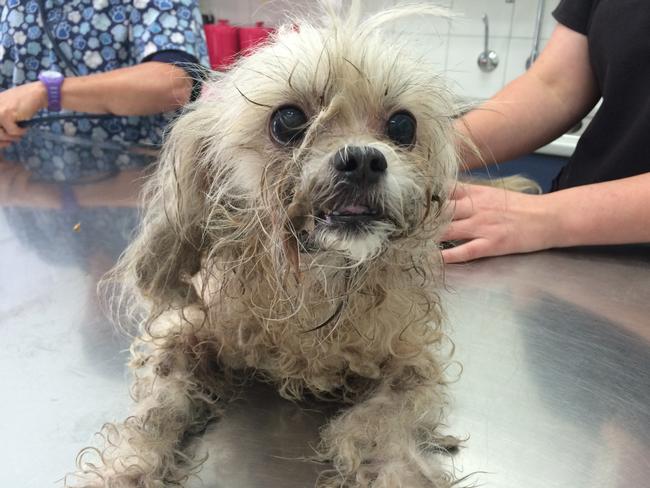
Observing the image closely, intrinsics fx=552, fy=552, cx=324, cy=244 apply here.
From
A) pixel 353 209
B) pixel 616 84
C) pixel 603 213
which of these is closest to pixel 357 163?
pixel 353 209

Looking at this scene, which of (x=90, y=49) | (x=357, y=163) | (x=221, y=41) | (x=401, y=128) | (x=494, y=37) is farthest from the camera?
(x=221, y=41)

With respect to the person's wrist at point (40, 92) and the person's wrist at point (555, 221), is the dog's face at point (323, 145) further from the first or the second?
the person's wrist at point (40, 92)

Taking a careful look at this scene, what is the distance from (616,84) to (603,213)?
0.35 meters

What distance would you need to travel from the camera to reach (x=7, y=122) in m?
1.60

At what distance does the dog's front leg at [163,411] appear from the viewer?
0.50 metres

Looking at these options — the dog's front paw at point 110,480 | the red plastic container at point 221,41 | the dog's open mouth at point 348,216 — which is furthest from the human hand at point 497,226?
the red plastic container at point 221,41

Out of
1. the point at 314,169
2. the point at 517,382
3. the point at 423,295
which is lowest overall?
the point at 517,382

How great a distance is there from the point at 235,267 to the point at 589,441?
412 mm

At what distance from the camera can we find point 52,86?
1569mm

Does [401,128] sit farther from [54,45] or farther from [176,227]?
[54,45]

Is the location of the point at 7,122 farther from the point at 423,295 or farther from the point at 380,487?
the point at 380,487

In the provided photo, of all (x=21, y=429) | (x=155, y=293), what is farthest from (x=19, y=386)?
(x=155, y=293)

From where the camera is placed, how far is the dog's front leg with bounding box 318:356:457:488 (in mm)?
502

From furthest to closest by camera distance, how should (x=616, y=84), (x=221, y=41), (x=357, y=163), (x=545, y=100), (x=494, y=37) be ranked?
(x=221, y=41) < (x=494, y=37) < (x=545, y=100) < (x=616, y=84) < (x=357, y=163)
